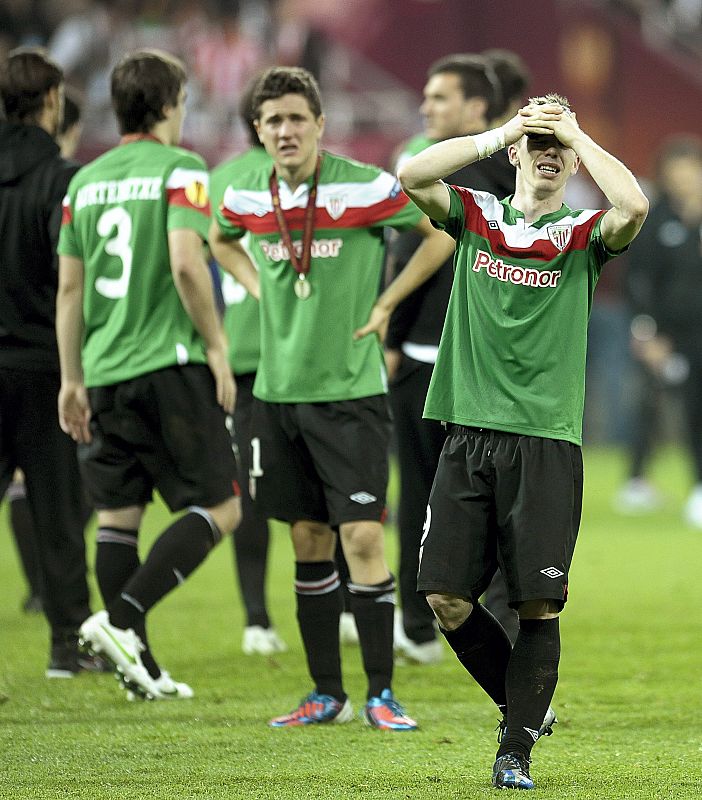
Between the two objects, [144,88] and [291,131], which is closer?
[291,131]

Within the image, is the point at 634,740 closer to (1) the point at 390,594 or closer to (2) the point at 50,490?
(1) the point at 390,594

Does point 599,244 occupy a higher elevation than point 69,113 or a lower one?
lower

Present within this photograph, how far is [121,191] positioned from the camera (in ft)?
18.5

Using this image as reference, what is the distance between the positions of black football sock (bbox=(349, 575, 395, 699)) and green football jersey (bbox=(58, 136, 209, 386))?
117 cm

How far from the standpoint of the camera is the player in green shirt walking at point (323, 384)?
16.8 ft

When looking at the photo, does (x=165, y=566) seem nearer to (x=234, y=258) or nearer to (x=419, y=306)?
(x=234, y=258)

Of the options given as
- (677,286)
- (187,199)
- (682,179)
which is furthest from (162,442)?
(682,179)

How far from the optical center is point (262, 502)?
519 cm

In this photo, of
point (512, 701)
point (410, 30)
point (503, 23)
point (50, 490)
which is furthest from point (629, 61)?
point (512, 701)

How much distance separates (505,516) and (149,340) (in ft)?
6.18

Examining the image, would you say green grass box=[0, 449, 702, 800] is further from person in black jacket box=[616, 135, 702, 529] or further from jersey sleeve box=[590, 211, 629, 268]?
person in black jacket box=[616, 135, 702, 529]

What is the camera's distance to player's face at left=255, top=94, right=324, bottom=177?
5.16m

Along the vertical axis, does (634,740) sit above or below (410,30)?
below

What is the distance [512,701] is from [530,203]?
143 cm
